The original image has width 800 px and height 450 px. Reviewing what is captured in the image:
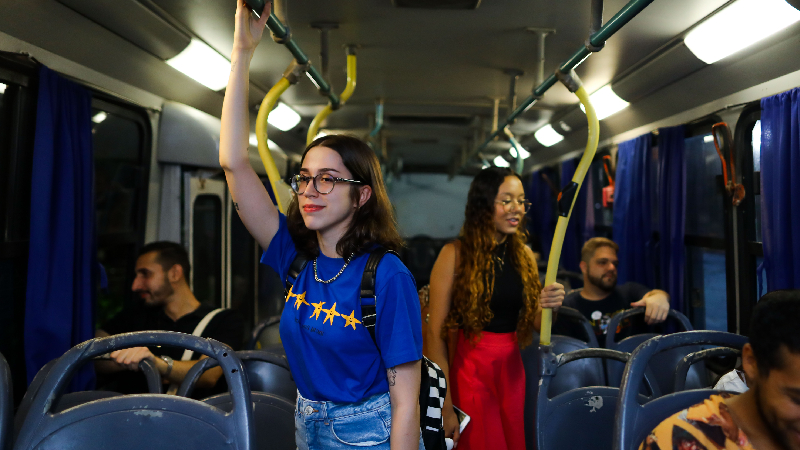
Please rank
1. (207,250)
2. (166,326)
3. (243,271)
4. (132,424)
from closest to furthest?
(132,424), (166,326), (207,250), (243,271)

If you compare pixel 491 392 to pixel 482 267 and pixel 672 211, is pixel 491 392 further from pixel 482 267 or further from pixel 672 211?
pixel 672 211

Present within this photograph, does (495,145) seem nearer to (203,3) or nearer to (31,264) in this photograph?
(203,3)

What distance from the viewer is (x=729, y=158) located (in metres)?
3.67

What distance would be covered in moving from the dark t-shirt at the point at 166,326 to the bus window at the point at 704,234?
339 cm

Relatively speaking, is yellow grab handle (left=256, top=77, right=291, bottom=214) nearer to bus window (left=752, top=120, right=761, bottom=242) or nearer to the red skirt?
the red skirt

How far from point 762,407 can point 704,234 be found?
348 cm

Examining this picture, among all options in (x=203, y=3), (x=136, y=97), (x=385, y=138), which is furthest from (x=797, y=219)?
(x=385, y=138)

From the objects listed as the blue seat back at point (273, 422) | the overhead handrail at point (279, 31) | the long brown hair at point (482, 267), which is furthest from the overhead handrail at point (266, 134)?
the long brown hair at point (482, 267)

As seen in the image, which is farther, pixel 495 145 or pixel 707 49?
pixel 495 145

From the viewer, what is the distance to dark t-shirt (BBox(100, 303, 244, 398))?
3145 mm

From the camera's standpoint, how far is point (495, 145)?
8977 mm

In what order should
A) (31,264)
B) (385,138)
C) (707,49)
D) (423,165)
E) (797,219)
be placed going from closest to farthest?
(31,264) < (797,219) < (707,49) < (385,138) < (423,165)

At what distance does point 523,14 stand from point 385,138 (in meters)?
5.45

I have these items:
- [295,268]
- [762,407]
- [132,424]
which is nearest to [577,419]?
[762,407]
